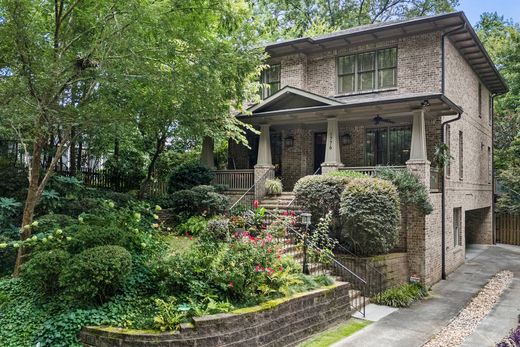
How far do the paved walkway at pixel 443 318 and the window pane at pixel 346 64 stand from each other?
346 inches

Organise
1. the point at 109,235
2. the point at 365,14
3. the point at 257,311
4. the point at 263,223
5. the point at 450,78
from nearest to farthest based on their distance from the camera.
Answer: the point at 257,311, the point at 109,235, the point at 263,223, the point at 450,78, the point at 365,14

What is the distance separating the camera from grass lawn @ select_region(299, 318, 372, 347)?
720 centimetres

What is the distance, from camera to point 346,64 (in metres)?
16.0

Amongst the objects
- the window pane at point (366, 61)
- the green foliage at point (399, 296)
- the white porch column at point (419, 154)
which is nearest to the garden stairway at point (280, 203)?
the green foliage at point (399, 296)

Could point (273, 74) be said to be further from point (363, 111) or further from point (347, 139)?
point (363, 111)

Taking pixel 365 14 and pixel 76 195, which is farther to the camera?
pixel 365 14

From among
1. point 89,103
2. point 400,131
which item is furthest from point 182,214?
point 400,131

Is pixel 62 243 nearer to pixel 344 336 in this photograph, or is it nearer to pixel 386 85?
pixel 344 336

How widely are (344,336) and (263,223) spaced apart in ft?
14.2

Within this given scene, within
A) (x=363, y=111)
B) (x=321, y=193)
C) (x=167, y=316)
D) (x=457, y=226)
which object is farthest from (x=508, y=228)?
(x=167, y=316)

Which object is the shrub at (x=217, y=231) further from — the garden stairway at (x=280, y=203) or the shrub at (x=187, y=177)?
the shrub at (x=187, y=177)

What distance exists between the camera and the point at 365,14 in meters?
29.6

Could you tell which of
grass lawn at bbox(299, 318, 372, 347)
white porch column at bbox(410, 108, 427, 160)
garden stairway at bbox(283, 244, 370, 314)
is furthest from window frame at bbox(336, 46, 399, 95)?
grass lawn at bbox(299, 318, 372, 347)

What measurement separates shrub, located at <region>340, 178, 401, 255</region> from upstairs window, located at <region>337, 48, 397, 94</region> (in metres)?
5.85
